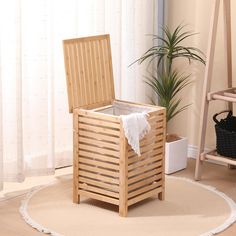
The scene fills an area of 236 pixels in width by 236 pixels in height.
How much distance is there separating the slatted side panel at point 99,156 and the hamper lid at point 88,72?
6.4 inches

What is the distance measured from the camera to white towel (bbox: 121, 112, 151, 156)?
3.21 metres

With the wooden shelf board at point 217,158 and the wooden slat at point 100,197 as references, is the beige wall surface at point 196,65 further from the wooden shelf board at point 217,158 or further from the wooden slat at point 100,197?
the wooden slat at point 100,197

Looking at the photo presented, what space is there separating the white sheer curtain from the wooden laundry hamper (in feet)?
1.41

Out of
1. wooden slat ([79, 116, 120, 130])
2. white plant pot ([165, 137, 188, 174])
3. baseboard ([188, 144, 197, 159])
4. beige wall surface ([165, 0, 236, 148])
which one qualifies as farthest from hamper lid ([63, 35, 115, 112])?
baseboard ([188, 144, 197, 159])

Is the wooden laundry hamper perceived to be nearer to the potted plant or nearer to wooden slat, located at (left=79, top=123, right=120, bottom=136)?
wooden slat, located at (left=79, top=123, right=120, bottom=136)

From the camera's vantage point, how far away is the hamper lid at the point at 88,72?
3.42m

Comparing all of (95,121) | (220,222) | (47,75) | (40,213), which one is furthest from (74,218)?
(47,75)

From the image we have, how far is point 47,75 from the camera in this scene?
3.92 metres

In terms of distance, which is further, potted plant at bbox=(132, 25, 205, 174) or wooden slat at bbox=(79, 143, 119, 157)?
potted plant at bbox=(132, 25, 205, 174)

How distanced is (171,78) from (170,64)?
0.09 meters

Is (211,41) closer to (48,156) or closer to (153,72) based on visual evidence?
(153,72)

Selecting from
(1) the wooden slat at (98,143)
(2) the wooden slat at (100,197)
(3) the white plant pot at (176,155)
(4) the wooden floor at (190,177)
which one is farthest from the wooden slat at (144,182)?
(3) the white plant pot at (176,155)

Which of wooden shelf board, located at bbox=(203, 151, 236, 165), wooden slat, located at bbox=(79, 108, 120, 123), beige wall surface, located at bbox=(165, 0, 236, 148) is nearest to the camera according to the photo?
wooden slat, located at bbox=(79, 108, 120, 123)

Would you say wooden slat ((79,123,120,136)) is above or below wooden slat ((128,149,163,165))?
above
